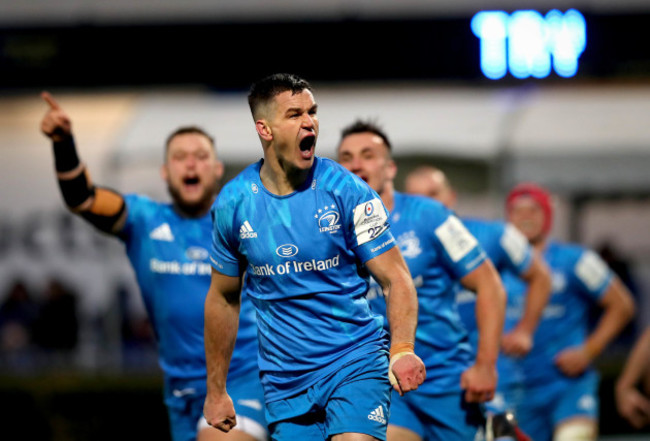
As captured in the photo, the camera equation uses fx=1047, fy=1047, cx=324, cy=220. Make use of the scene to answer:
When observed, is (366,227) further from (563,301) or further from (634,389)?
(563,301)

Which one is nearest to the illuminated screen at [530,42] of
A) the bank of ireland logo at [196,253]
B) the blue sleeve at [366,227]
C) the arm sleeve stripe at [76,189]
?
the bank of ireland logo at [196,253]

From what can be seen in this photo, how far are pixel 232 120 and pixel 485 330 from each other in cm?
811

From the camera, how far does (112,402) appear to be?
1044cm

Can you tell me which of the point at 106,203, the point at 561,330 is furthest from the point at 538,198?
the point at 106,203

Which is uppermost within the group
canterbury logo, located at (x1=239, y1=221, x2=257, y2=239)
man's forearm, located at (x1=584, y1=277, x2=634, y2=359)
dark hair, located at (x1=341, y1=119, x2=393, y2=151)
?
dark hair, located at (x1=341, y1=119, x2=393, y2=151)

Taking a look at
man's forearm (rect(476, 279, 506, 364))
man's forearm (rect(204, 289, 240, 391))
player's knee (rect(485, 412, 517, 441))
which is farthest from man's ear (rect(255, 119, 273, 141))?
player's knee (rect(485, 412, 517, 441))

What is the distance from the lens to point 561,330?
8047mm

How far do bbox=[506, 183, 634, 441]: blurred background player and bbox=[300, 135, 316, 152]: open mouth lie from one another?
13.2 feet

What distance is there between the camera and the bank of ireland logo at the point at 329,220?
4.31 meters

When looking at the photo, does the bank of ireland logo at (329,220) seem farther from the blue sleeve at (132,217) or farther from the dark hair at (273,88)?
the blue sleeve at (132,217)

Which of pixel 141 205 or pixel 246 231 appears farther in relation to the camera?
pixel 141 205

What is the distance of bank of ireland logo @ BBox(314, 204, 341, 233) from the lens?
4.31 metres

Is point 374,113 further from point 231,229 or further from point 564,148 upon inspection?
point 231,229

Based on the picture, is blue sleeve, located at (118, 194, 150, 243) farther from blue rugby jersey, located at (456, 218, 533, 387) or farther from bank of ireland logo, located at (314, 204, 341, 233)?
blue rugby jersey, located at (456, 218, 533, 387)
